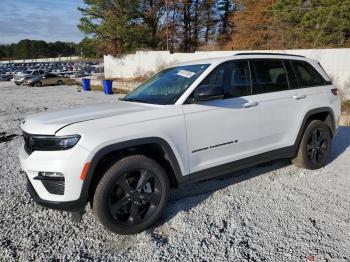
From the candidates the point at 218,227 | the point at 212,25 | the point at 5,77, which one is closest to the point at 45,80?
the point at 5,77

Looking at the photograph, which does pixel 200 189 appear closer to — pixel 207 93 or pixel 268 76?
pixel 207 93

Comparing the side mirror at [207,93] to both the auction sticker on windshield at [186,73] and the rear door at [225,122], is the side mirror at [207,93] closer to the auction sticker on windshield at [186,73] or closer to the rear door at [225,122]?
the rear door at [225,122]

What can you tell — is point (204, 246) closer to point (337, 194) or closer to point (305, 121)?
point (337, 194)

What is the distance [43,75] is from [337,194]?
30.9m

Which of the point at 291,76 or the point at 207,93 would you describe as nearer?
the point at 207,93

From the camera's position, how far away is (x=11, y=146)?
22.5 ft

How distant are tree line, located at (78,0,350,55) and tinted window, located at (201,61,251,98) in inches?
705

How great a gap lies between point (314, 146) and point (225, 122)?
196 centimetres

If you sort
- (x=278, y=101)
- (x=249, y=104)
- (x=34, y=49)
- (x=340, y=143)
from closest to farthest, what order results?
(x=249, y=104)
(x=278, y=101)
(x=340, y=143)
(x=34, y=49)

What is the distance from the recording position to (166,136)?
134 inches

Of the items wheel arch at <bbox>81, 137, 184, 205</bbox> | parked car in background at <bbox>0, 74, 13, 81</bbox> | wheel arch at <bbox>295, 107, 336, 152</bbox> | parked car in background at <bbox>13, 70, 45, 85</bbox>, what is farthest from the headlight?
parked car in background at <bbox>0, 74, 13, 81</bbox>

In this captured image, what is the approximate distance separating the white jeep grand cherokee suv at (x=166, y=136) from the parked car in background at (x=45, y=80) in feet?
93.9

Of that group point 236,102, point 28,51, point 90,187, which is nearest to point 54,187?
point 90,187

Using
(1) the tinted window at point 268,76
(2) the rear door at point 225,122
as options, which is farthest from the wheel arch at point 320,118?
(2) the rear door at point 225,122
